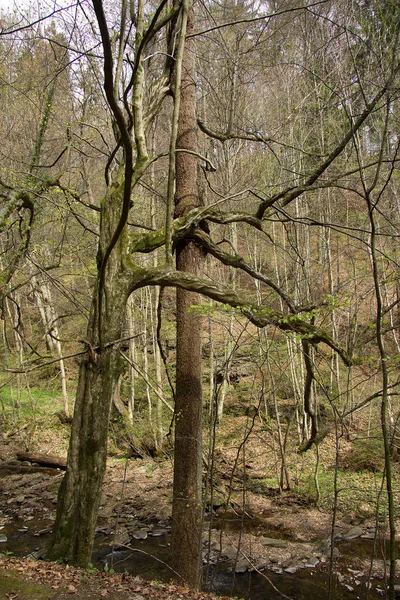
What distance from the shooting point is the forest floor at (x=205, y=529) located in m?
3.91

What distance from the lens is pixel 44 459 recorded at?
11.2 m

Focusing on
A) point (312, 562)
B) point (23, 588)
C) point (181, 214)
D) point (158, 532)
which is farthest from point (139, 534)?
point (181, 214)

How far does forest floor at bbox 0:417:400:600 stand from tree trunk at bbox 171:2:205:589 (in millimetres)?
319

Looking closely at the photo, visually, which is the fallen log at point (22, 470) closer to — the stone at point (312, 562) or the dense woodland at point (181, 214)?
the dense woodland at point (181, 214)

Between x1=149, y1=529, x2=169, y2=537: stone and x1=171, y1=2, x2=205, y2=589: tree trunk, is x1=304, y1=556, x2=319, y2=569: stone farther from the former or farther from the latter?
x1=149, y1=529, x2=169, y2=537: stone

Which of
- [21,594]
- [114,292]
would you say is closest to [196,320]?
[114,292]

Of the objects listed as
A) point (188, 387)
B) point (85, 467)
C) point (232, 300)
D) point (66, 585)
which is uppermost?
point (232, 300)

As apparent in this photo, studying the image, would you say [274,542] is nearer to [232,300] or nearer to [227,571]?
[227,571]

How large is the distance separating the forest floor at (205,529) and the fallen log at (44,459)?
0.38 meters

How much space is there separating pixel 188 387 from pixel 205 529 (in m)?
3.28

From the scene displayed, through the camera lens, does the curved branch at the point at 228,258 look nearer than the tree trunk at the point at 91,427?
No

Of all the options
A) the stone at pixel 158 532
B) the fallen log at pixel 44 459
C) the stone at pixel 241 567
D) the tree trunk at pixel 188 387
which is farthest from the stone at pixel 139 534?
the fallen log at pixel 44 459

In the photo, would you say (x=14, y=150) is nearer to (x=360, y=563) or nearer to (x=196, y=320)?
(x=196, y=320)

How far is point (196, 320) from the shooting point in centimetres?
574
